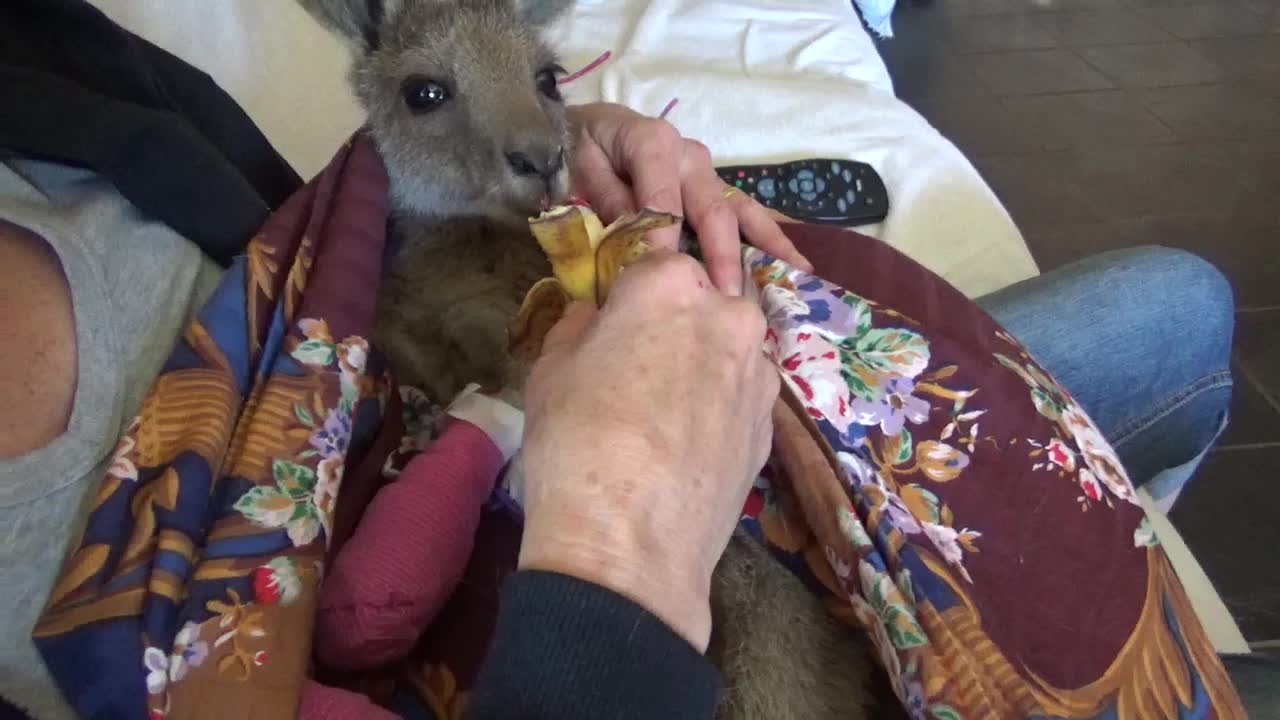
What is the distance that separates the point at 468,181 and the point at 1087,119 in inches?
95.0

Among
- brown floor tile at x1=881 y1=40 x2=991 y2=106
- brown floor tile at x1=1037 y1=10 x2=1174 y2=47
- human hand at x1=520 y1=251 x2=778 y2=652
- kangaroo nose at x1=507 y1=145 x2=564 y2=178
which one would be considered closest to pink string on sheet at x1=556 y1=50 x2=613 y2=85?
kangaroo nose at x1=507 y1=145 x2=564 y2=178

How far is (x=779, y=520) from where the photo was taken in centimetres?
71

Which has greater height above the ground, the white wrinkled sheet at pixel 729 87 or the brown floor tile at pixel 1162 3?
the white wrinkled sheet at pixel 729 87

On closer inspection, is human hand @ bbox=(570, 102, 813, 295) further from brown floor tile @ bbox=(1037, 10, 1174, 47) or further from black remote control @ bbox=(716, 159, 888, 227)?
brown floor tile @ bbox=(1037, 10, 1174, 47)

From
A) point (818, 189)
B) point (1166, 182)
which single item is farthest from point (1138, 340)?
point (1166, 182)

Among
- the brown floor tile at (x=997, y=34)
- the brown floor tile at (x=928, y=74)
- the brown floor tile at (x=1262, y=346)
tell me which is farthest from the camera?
the brown floor tile at (x=997, y=34)

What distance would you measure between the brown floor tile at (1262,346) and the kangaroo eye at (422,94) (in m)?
1.75

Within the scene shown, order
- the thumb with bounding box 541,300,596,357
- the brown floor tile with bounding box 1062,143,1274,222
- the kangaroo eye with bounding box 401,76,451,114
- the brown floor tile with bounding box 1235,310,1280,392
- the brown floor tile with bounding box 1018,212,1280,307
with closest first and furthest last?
the thumb with bounding box 541,300,596,357 < the kangaroo eye with bounding box 401,76,451,114 < the brown floor tile with bounding box 1235,310,1280,392 < the brown floor tile with bounding box 1018,212,1280,307 < the brown floor tile with bounding box 1062,143,1274,222

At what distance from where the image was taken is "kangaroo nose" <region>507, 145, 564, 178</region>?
999 millimetres

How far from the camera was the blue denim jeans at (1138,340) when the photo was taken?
99 cm

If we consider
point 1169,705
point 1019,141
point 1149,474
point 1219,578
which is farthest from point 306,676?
point 1019,141

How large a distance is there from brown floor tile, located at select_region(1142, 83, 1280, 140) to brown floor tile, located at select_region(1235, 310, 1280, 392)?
2.92ft

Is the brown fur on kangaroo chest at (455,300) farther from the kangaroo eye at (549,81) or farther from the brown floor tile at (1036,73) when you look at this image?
the brown floor tile at (1036,73)

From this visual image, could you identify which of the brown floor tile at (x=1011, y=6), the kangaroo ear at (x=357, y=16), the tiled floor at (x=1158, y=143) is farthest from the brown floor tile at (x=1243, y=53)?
the kangaroo ear at (x=357, y=16)
